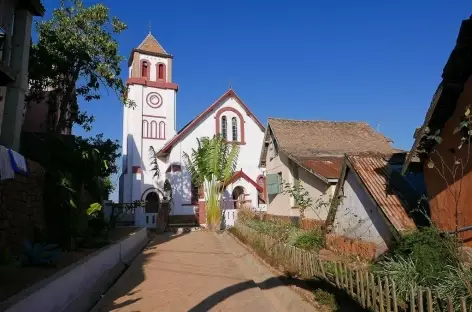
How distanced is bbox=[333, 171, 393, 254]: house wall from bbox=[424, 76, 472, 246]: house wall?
1.56 metres

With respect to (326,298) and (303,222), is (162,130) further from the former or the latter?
(326,298)

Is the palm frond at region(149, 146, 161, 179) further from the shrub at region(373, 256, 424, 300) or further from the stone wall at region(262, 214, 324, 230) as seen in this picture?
the shrub at region(373, 256, 424, 300)

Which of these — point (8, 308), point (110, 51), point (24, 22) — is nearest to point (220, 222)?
point (110, 51)

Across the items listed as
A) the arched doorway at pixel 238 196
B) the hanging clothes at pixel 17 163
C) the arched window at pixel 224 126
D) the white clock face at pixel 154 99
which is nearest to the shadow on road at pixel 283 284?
the hanging clothes at pixel 17 163

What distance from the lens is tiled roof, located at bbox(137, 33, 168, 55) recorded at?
33.3m

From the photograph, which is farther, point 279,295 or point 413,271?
point 279,295

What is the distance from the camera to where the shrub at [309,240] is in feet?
37.0

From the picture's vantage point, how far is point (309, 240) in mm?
11414

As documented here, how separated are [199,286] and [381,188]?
5.40 meters

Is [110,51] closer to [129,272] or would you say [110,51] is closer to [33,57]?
[33,57]

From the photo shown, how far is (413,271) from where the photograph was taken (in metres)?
6.12

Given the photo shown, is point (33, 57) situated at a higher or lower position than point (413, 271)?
higher

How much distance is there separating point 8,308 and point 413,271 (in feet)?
20.0

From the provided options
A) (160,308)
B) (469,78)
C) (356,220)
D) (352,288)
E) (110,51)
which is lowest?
(160,308)
